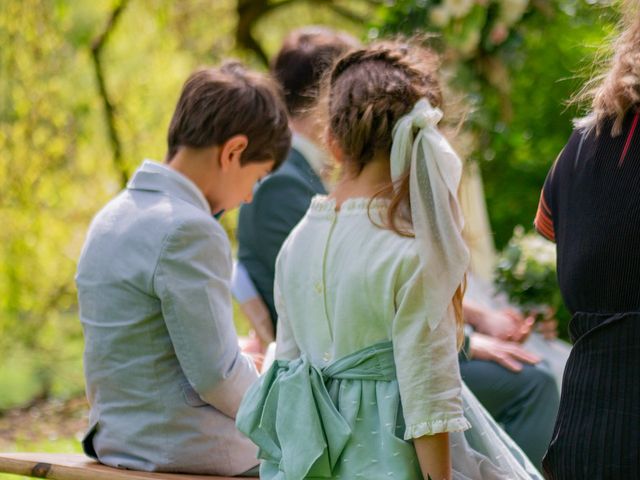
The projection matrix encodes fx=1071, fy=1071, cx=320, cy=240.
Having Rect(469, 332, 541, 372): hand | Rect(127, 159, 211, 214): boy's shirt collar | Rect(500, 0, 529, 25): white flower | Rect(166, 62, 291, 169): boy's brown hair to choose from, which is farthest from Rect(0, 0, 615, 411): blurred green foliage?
Rect(127, 159, 211, 214): boy's shirt collar

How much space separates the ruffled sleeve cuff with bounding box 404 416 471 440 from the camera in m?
2.24

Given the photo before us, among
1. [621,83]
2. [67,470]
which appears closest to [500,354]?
[67,470]

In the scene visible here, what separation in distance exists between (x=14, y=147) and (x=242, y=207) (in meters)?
4.34

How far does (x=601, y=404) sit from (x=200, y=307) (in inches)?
44.8

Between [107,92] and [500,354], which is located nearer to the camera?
[500,354]

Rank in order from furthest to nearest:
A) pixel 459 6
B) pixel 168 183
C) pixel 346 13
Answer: pixel 346 13
pixel 459 6
pixel 168 183

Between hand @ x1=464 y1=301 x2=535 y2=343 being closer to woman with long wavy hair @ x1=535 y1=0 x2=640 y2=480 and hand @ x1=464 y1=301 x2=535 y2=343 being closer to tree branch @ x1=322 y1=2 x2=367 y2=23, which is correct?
woman with long wavy hair @ x1=535 y1=0 x2=640 y2=480

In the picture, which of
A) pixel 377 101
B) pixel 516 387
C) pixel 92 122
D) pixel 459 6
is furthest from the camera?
pixel 92 122

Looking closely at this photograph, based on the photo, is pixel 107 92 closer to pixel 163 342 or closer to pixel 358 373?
pixel 163 342

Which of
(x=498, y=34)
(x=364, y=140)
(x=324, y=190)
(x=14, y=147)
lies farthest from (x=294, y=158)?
(x=14, y=147)

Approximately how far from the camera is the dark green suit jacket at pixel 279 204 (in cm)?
363

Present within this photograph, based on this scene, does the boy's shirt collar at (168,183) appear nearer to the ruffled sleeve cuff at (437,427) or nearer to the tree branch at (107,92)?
the ruffled sleeve cuff at (437,427)

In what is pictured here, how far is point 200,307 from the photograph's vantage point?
2.75 m

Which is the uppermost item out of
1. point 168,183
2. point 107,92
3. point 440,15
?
point 440,15
